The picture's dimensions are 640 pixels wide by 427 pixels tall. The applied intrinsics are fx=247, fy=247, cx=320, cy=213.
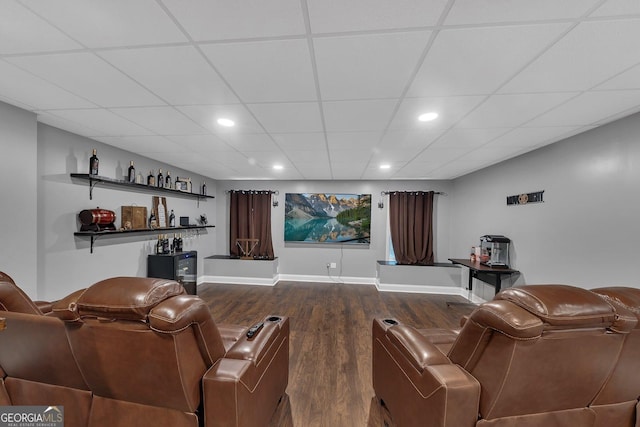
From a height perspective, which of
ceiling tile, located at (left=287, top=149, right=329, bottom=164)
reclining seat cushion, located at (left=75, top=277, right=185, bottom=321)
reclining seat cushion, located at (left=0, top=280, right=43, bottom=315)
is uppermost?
ceiling tile, located at (left=287, top=149, right=329, bottom=164)

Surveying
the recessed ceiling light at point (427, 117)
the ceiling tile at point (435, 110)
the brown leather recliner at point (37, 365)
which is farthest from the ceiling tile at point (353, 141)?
the brown leather recliner at point (37, 365)

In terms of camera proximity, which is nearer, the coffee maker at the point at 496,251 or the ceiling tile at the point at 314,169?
the coffee maker at the point at 496,251

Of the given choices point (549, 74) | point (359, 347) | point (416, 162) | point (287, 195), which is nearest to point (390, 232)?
point (416, 162)

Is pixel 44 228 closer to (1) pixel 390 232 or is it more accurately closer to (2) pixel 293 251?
Answer: (2) pixel 293 251

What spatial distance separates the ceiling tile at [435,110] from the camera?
184 centimetres

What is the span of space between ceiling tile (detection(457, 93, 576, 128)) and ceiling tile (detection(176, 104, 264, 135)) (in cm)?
192

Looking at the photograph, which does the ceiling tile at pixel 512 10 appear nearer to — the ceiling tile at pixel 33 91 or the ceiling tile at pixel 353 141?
the ceiling tile at pixel 353 141

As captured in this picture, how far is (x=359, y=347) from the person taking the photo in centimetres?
281

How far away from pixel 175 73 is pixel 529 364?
2378 mm

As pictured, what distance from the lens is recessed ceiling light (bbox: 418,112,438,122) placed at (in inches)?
82.3

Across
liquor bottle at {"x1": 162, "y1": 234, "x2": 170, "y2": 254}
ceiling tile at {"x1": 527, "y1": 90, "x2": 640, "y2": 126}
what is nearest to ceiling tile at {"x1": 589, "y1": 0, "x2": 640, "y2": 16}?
ceiling tile at {"x1": 527, "y1": 90, "x2": 640, "y2": 126}

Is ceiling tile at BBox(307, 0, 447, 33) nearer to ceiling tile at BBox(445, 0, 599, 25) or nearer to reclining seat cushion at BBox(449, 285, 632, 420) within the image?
ceiling tile at BBox(445, 0, 599, 25)

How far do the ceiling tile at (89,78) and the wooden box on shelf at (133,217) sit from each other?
1.90 m

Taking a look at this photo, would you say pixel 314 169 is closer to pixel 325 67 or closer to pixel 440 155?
pixel 440 155
